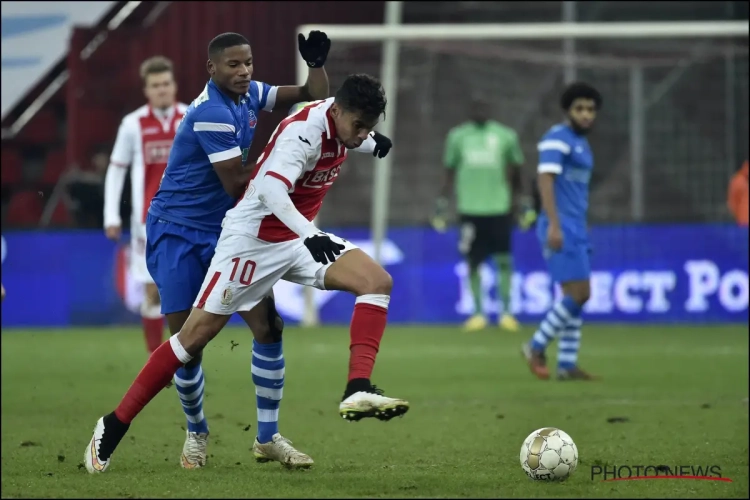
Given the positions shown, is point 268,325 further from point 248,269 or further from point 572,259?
point 572,259

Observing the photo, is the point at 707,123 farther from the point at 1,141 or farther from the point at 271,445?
the point at 271,445

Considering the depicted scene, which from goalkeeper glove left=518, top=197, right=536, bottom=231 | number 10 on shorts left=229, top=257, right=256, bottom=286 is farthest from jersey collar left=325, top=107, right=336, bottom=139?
goalkeeper glove left=518, top=197, right=536, bottom=231

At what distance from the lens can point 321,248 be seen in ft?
17.4

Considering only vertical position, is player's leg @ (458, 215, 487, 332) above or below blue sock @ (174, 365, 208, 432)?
above

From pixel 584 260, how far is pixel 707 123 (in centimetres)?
597

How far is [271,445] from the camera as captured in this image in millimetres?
6023

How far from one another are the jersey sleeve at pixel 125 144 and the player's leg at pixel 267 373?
138 inches

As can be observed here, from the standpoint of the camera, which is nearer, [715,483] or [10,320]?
[715,483]

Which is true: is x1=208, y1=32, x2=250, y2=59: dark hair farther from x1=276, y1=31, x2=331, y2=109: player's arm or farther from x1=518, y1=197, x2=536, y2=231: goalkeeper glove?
x1=518, y1=197, x2=536, y2=231: goalkeeper glove

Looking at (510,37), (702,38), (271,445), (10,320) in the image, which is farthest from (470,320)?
(271,445)

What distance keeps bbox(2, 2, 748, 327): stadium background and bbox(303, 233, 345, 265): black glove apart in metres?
8.13

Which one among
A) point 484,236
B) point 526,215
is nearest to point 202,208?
point 526,215

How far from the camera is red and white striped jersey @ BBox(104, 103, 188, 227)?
30.2 ft

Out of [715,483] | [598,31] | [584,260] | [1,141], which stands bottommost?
[715,483]
